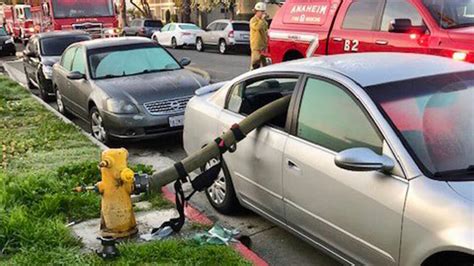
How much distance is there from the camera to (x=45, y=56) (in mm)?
12617

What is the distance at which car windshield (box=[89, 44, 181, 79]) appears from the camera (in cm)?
827

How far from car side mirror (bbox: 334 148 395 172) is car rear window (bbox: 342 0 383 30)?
499 centimetres

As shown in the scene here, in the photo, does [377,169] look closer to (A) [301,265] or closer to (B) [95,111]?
(A) [301,265]

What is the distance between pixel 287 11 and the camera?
9.70m

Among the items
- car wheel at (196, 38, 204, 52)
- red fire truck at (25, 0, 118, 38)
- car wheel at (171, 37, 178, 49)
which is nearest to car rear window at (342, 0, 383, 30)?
red fire truck at (25, 0, 118, 38)

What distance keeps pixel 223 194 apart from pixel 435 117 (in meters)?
2.18

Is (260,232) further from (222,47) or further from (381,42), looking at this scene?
(222,47)

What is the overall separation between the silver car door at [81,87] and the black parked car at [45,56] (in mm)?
3067

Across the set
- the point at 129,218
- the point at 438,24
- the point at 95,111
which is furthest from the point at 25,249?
the point at 438,24

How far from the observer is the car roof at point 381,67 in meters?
3.56

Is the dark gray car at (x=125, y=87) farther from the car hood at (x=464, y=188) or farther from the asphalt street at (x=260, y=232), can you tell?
the car hood at (x=464, y=188)

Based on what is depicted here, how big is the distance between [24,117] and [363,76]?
7.31 meters

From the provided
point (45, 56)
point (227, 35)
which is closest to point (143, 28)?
point (227, 35)

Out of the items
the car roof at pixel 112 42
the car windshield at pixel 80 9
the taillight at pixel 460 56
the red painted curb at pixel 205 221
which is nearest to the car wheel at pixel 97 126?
the car roof at pixel 112 42
